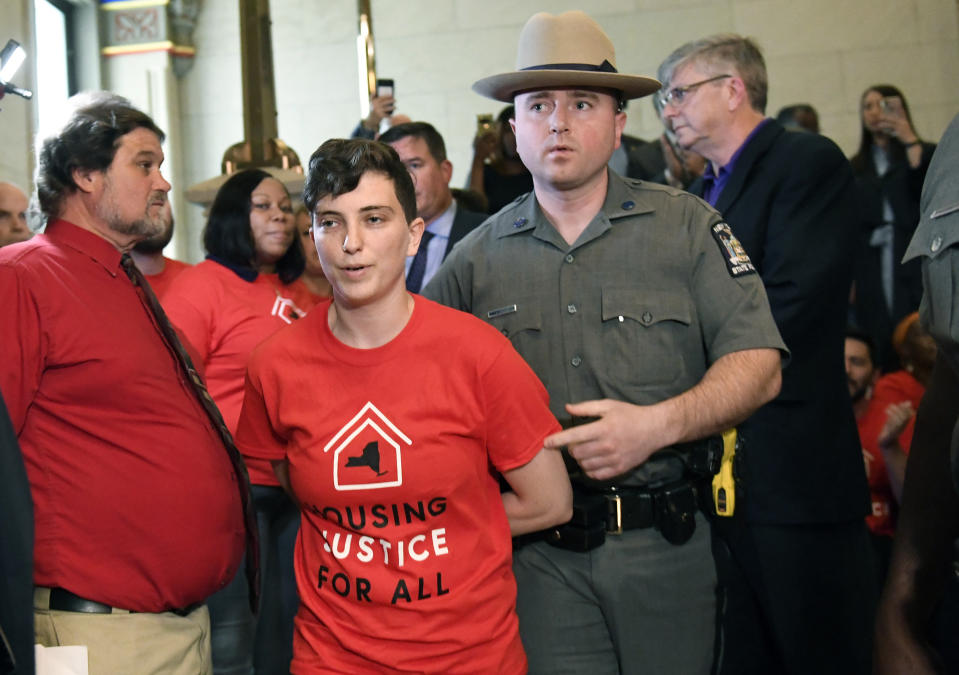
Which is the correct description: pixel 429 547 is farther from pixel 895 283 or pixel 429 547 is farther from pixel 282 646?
pixel 895 283

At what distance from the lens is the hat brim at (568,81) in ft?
7.28

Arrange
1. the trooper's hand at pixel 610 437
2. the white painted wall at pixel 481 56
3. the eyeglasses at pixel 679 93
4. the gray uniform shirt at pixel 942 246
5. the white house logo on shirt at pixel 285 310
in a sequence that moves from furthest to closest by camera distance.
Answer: the white painted wall at pixel 481 56 → the white house logo on shirt at pixel 285 310 → the eyeglasses at pixel 679 93 → the trooper's hand at pixel 610 437 → the gray uniform shirt at pixel 942 246

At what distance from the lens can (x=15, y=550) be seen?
1510 millimetres

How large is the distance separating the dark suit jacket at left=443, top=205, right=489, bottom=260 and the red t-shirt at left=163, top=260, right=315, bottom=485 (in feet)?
2.41

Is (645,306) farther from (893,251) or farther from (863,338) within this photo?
(893,251)

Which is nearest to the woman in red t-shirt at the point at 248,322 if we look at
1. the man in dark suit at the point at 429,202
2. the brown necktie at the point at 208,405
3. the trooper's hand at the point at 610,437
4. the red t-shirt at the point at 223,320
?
the red t-shirt at the point at 223,320

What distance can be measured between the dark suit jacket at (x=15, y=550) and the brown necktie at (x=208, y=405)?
64cm

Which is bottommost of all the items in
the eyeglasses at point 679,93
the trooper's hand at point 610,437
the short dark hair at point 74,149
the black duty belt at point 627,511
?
the black duty belt at point 627,511

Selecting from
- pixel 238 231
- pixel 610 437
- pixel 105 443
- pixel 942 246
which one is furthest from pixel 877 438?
pixel 942 246

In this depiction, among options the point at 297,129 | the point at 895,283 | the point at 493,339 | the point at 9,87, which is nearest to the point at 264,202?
the point at 9,87

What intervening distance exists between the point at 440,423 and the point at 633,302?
59 cm

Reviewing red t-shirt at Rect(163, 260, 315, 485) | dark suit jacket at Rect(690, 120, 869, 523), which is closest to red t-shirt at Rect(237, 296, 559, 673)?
Answer: dark suit jacket at Rect(690, 120, 869, 523)

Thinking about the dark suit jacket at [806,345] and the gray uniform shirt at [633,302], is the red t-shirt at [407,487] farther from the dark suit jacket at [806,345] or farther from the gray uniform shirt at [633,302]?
the dark suit jacket at [806,345]

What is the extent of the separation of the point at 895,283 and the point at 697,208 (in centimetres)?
366
